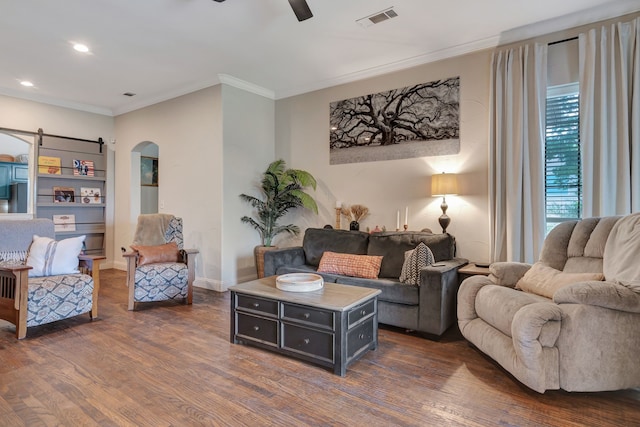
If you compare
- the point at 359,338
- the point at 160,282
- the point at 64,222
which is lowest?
the point at 359,338

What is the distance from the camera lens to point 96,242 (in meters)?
6.11

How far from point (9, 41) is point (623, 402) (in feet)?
19.8

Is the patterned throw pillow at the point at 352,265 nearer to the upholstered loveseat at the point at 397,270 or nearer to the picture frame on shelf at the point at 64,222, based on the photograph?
the upholstered loveseat at the point at 397,270

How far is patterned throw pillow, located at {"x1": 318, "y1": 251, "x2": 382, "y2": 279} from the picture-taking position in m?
3.47

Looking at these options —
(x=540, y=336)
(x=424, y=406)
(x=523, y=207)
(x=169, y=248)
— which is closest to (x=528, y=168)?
(x=523, y=207)

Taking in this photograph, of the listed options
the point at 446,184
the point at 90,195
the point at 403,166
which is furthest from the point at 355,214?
the point at 90,195

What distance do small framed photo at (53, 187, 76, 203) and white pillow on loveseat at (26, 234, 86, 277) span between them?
8.71 feet

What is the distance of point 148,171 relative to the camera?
6.83 meters

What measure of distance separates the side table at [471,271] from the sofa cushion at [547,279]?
0.35 meters

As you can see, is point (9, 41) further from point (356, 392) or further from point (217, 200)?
point (356, 392)

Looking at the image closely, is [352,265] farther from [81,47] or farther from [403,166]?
[81,47]

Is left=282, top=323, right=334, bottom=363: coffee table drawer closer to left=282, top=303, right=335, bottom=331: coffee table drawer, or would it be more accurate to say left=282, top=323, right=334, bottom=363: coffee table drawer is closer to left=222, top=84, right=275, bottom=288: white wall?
left=282, top=303, right=335, bottom=331: coffee table drawer

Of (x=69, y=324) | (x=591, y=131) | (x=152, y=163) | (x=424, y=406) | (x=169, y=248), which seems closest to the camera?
(x=424, y=406)

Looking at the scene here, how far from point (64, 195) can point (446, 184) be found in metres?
5.87
